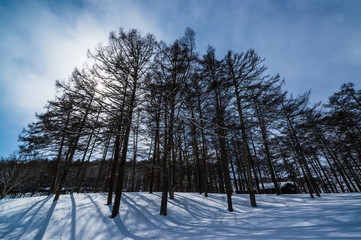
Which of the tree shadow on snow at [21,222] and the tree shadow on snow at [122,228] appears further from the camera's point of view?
the tree shadow on snow at [21,222]

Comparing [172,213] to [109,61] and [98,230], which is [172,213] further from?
[109,61]

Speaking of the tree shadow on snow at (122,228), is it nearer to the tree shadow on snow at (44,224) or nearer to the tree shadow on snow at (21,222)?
the tree shadow on snow at (44,224)

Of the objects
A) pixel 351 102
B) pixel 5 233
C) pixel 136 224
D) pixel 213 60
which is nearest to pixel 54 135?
pixel 136 224

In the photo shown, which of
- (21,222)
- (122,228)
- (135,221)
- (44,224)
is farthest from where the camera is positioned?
(135,221)

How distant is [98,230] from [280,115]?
23.7 ft

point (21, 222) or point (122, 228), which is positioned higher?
point (21, 222)

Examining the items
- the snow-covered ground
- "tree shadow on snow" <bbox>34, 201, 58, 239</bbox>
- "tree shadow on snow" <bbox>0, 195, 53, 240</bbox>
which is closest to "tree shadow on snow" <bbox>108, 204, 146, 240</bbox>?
the snow-covered ground

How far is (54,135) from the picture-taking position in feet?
8.85

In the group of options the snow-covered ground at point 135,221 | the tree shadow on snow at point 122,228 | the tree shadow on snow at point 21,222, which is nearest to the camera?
the snow-covered ground at point 135,221

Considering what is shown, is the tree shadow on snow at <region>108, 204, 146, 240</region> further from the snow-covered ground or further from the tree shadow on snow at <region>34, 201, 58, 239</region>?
the tree shadow on snow at <region>34, 201, 58, 239</region>

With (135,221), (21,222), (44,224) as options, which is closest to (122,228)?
(135,221)

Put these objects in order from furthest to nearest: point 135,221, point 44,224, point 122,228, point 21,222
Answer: point 135,221 < point 21,222 < point 44,224 < point 122,228

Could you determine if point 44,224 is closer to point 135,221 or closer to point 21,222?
point 21,222

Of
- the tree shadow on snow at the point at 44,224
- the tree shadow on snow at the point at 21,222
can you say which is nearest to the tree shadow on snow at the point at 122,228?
the tree shadow on snow at the point at 44,224
